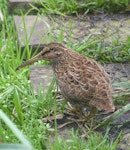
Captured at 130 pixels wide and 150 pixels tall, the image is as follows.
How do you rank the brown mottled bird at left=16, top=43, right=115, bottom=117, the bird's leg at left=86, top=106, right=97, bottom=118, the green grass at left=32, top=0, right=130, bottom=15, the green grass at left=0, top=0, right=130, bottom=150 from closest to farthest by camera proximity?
the green grass at left=0, top=0, right=130, bottom=150 < the brown mottled bird at left=16, top=43, right=115, bottom=117 < the bird's leg at left=86, top=106, right=97, bottom=118 < the green grass at left=32, top=0, right=130, bottom=15

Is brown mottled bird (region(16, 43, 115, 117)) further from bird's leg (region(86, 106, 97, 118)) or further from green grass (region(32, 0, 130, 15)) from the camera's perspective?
green grass (region(32, 0, 130, 15))

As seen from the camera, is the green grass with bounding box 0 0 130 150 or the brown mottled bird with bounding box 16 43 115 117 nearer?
the green grass with bounding box 0 0 130 150

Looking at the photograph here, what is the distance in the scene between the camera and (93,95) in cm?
439

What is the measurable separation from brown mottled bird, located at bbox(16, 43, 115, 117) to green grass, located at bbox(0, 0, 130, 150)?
19 centimetres

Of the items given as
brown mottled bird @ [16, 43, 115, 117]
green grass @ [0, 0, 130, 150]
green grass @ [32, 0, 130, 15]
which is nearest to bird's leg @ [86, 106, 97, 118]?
brown mottled bird @ [16, 43, 115, 117]

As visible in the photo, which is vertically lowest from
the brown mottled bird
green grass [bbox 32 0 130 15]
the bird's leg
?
the bird's leg

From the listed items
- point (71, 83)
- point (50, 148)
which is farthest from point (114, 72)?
point (50, 148)

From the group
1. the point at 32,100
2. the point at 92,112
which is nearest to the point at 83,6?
the point at 32,100

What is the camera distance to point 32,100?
4750mm

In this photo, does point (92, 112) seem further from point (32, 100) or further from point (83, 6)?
point (83, 6)

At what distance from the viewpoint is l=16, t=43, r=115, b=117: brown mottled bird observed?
4391 mm

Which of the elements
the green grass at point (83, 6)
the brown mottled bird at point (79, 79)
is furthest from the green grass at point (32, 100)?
the green grass at point (83, 6)

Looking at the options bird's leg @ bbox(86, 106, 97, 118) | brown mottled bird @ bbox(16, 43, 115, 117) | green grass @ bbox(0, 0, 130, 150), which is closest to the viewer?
green grass @ bbox(0, 0, 130, 150)

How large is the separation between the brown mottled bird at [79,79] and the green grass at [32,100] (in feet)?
0.62
